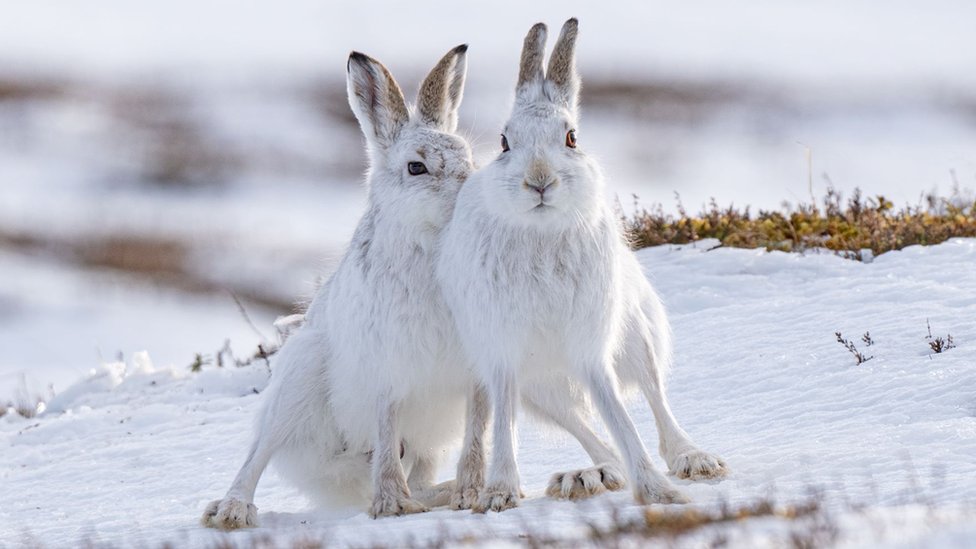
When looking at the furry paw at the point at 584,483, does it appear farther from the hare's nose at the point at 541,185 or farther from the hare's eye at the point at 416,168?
the hare's eye at the point at 416,168

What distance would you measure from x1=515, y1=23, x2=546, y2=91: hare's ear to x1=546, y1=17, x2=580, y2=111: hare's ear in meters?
0.07

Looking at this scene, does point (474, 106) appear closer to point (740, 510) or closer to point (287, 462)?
point (287, 462)

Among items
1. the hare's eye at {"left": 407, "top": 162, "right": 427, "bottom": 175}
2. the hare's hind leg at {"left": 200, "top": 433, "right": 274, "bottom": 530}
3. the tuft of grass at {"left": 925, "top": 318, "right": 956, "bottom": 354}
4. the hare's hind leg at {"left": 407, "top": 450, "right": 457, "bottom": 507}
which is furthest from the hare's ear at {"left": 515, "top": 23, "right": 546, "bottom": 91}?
the tuft of grass at {"left": 925, "top": 318, "right": 956, "bottom": 354}

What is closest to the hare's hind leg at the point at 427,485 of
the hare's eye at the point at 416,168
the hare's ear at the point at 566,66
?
the hare's eye at the point at 416,168

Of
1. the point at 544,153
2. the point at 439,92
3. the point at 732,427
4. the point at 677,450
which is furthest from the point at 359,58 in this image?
the point at 732,427

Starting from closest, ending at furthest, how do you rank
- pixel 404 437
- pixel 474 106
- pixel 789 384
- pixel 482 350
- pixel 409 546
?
pixel 409 546, pixel 482 350, pixel 404 437, pixel 789 384, pixel 474 106

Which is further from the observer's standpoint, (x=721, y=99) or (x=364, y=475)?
(x=721, y=99)

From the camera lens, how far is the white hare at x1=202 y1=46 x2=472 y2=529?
6.48 m

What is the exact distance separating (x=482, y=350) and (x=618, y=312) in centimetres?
66

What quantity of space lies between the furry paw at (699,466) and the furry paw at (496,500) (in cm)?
86

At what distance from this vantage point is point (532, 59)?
648 cm

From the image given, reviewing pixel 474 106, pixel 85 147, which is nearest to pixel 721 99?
pixel 474 106

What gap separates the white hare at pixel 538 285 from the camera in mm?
5992

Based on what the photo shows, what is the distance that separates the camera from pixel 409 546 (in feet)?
15.9
